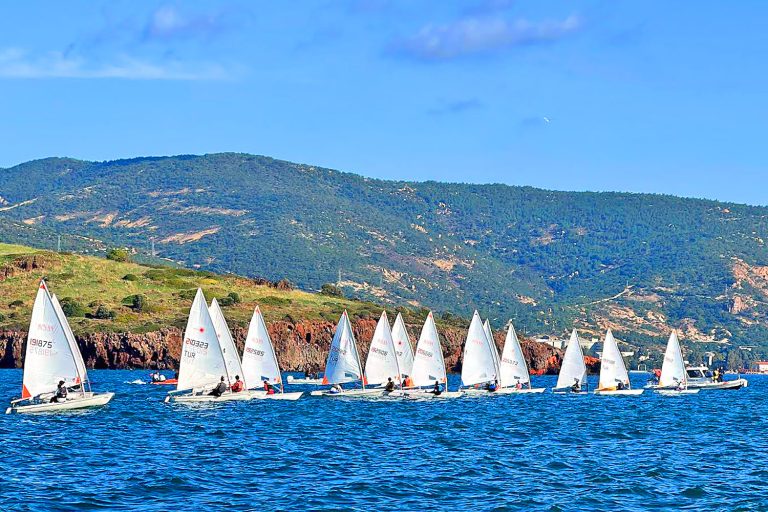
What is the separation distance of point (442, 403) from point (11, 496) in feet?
154

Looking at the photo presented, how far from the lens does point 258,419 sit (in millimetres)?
68500

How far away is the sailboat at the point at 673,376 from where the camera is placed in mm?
112000

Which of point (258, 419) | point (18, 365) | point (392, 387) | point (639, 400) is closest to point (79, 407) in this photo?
point (258, 419)

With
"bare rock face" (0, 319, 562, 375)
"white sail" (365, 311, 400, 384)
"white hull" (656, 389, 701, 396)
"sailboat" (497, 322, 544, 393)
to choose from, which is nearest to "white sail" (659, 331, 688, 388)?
"white hull" (656, 389, 701, 396)

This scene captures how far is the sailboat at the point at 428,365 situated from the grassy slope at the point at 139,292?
67.8 meters

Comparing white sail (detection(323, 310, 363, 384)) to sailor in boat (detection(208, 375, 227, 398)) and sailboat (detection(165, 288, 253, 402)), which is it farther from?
sailor in boat (detection(208, 375, 227, 398))

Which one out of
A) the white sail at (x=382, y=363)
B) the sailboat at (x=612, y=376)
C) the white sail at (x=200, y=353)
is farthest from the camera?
the sailboat at (x=612, y=376)

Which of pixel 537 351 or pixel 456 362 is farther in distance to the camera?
pixel 537 351

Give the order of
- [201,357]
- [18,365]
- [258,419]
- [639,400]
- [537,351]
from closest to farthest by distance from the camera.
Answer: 1. [258,419]
2. [201,357]
3. [639,400]
4. [18,365]
5. [537,351]

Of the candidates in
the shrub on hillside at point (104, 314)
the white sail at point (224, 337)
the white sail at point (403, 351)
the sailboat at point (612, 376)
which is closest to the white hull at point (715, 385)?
the sailboat at point (612, 376)

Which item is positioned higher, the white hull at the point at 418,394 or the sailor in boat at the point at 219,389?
the sailor in boat at the point at 219,389

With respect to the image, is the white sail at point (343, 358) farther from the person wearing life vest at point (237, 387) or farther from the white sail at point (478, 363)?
the white sail at point (478, 363)

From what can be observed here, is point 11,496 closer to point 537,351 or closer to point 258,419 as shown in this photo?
point 258,419

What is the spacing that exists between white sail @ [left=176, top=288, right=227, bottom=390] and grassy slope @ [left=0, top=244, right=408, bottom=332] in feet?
245
